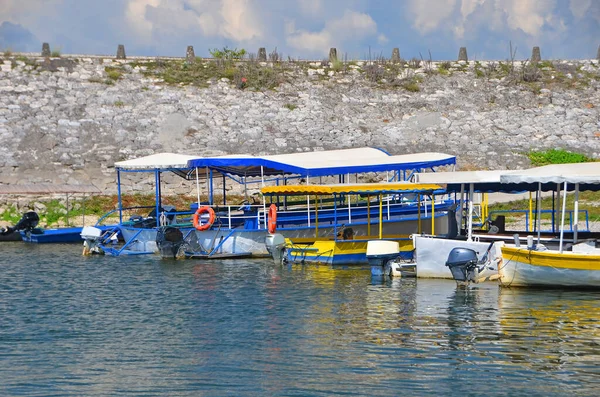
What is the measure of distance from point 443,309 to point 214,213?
38.8 feet

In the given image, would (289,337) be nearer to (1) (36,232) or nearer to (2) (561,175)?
(2) (561,175)

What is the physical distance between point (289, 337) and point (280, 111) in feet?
110

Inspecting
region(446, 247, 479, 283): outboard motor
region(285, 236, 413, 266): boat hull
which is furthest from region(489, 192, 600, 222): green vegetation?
region(446, 247, 479, 283): outboard motor

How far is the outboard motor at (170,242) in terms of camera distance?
30.7 meters

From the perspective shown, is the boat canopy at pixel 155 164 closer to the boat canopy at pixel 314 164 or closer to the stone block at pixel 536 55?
the boat canopy at pixel 314 164

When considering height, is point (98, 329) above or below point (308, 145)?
below

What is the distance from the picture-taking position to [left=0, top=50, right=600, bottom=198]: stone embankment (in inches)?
1841

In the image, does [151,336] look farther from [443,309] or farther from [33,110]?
[33,110]

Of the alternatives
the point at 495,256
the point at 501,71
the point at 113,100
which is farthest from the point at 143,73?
the point at 495,256

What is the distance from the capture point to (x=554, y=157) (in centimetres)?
4809

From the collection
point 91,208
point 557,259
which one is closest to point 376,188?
point 557,259

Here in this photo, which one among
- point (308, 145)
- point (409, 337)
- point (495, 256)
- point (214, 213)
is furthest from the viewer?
point (308, 145)

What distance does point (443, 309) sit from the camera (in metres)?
20.7

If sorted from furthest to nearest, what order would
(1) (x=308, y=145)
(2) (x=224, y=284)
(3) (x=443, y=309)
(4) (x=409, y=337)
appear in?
(1) (x=308, y=145) < (2) (x=224, y=284) < (3) (x=443, y=309) < (4) (x=409, y=337)
